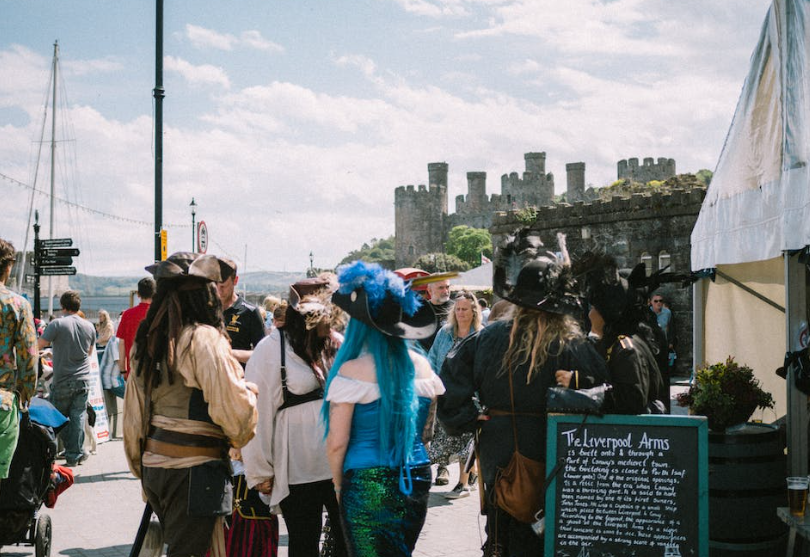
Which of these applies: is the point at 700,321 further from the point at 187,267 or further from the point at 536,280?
the point at 187,267

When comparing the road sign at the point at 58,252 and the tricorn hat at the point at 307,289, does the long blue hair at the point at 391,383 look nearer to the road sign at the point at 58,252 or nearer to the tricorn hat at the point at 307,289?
the tricorn hat at the point at 307,289

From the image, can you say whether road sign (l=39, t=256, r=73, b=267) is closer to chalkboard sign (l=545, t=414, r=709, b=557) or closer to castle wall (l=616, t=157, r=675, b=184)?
chalkboard sign (l=545, t=414, r=709, b=557)

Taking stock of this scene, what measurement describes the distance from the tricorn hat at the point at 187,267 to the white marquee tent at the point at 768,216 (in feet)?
10.6

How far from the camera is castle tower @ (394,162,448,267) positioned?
10125cm

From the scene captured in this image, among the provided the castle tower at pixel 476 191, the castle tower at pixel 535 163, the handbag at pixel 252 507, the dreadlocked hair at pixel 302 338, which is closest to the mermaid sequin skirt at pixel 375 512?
the dreadlocked hair at pixel 302 338

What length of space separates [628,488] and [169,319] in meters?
2.34

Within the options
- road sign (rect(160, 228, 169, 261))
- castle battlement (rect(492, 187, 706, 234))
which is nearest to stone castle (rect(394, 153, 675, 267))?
castle battlement (rect(492, 187, 706, 234))

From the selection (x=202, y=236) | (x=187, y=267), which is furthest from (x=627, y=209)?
(x=187, y=267)

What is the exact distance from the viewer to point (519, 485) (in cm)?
371

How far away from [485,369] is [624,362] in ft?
2.37

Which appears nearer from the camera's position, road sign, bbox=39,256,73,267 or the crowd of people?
the crowd of people

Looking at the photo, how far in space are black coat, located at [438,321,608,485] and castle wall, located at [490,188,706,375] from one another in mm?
15106

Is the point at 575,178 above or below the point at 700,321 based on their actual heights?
above

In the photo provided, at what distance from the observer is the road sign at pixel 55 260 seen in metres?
17.4
